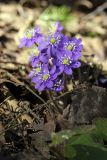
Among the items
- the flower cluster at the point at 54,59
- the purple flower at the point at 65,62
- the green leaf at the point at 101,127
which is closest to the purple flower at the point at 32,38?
the flower cluster at the point at 54,59

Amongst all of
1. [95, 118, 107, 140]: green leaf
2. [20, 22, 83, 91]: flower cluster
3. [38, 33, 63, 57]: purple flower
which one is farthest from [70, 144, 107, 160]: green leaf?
[38, 33, 63, 57]: purple flower

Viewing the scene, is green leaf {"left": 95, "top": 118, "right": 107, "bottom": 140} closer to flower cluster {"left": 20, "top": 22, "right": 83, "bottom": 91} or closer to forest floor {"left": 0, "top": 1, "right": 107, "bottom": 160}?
forest floor {"left": 0, "top": 1, "right": 107, "bottom": 160}

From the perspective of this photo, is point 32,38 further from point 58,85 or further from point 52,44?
point 58,85

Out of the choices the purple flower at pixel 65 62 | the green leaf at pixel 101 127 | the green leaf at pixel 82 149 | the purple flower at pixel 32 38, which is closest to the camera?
the green leaf at pixel 82 149

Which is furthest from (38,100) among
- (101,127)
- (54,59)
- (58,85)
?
(101,127)

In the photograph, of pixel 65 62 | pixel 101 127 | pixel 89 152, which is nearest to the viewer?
pixel 89 152

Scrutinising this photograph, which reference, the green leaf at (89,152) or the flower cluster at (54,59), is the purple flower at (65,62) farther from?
the green leaf at (89,152)

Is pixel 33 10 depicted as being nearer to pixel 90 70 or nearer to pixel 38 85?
pixel 90 70

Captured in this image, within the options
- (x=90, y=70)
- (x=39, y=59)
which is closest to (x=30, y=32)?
(x=39, y=59)
